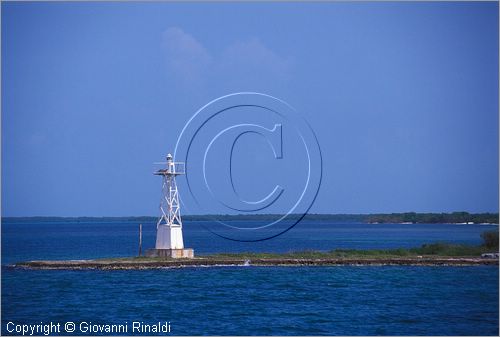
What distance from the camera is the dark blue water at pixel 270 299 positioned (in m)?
41.8

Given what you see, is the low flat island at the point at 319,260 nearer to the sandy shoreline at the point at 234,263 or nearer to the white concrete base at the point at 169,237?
the sandy shoreline at the point at 234,263

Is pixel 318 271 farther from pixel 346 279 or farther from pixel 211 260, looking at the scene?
pixel 211 260

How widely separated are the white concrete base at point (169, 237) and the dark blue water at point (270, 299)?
3469mm

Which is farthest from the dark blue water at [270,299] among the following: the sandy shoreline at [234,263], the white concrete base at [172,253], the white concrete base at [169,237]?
the white concrete base at [169,237]

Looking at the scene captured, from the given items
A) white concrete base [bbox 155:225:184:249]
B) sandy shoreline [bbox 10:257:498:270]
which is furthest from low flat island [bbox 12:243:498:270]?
white concrete base [bbox 155:225:184:249]

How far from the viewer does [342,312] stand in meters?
46.1

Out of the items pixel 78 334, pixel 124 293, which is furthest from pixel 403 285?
pixel 78 334

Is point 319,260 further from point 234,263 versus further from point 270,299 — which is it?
point 270,299

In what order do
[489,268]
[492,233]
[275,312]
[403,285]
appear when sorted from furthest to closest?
1. [492,233]
2. [489,268]
3. [403,285]
4. [275,312]

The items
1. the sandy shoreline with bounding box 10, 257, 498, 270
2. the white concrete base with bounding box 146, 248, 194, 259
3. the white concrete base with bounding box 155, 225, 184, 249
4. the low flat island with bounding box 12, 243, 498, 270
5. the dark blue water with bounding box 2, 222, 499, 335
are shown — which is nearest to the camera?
the dark blue water with bounding box 2, 222, 499, 335

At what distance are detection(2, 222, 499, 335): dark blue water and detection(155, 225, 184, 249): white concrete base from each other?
3.47 metres

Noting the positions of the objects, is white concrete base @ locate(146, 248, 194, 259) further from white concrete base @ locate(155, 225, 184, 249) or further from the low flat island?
the low flat island

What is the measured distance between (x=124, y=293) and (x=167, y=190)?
14186mm

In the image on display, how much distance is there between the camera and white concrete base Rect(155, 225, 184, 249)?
2504 inches
